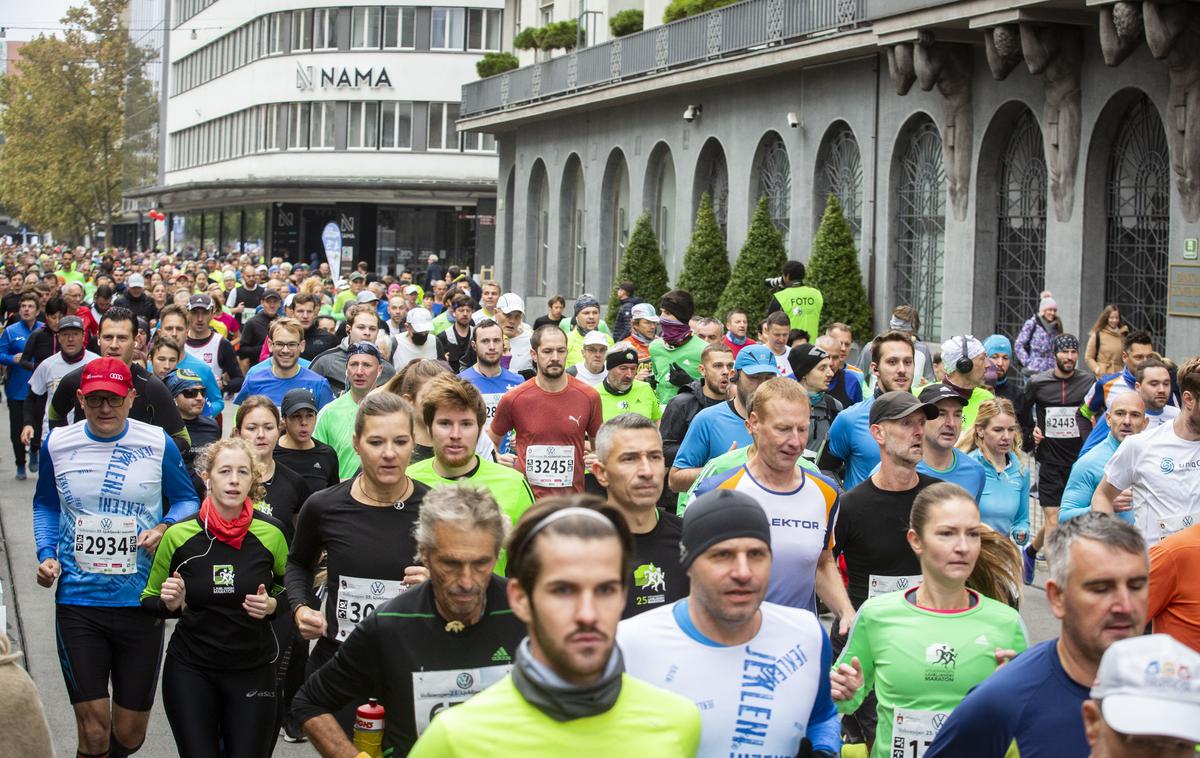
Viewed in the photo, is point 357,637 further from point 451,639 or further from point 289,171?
point 289,171

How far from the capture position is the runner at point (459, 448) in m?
7.05

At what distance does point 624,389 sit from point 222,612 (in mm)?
5314

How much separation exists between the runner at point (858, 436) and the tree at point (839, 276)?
1526cm

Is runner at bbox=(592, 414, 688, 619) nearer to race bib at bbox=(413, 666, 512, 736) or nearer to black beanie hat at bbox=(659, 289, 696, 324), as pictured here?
race bib at bbox=(413, 666, 512, 736)

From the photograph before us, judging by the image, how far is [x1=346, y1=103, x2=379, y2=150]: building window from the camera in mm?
63469

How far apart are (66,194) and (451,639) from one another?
87.4 meters

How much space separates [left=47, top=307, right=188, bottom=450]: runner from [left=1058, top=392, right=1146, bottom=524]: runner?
190 inches

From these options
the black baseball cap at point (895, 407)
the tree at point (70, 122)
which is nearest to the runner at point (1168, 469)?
the black baseball cap at point (895, 407)

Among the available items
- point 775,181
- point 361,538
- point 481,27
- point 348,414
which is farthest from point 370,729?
point 481,27

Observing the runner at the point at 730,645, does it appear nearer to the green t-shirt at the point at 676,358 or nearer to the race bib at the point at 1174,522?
the race bib at the point at 1174,522

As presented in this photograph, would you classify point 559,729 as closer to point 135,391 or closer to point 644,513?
point 644,513

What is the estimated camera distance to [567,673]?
345 centimetres

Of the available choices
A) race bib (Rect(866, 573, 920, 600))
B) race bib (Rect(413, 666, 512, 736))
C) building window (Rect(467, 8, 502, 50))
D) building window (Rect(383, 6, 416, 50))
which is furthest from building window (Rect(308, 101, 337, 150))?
race bib (Rect(413, 666, 512, 736))

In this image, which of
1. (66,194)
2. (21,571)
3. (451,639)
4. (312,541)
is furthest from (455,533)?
(66,194)
